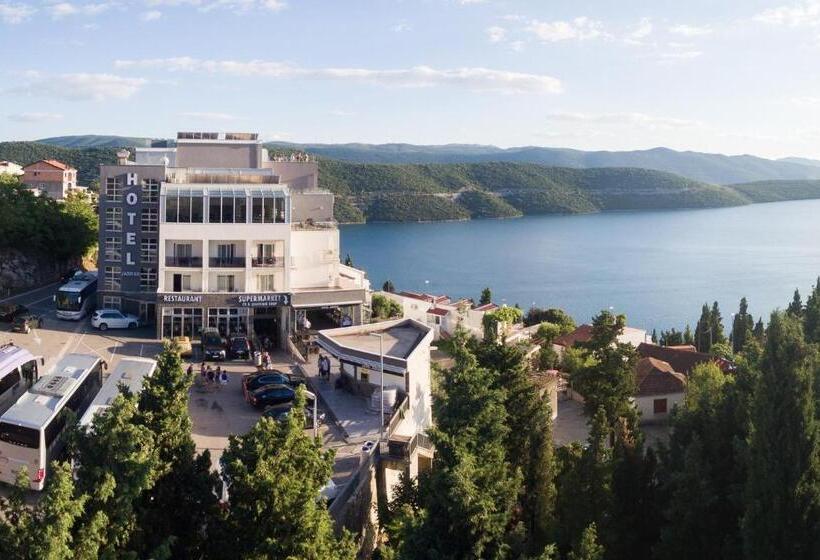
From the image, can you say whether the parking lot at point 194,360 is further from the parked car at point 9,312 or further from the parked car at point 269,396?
the parked car at point 9,312

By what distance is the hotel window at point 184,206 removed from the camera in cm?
2592

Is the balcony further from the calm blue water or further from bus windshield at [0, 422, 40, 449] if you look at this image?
the calm blue water

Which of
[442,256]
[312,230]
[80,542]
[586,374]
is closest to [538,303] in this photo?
[442,256]

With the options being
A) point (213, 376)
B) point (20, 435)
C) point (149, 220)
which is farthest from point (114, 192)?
point (20, 435)

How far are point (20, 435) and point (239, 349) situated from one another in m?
9.91

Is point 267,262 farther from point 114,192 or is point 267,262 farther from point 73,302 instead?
point 73,302

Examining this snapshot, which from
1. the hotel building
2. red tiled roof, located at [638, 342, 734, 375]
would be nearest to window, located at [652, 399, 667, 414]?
Result: red tiled roof, located at [638, 342, 734, 375]

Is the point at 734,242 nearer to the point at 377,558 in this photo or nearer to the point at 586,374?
the point at 586,374

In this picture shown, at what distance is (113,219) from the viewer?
28.4 meters

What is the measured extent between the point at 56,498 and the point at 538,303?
74.0 m

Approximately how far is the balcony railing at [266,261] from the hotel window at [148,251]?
14.2 feet

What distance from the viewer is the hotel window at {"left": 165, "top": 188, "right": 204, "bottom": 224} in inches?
1021

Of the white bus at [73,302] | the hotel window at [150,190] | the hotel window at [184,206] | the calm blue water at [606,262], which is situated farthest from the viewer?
the calm blue water at [606,262]

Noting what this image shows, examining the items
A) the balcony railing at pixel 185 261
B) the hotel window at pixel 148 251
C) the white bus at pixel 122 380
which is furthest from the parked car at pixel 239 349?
the hotel window at pixel 148 251
